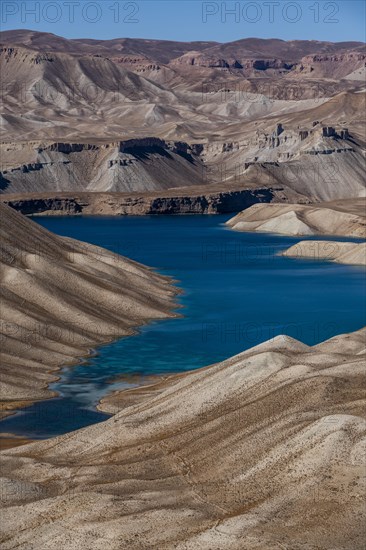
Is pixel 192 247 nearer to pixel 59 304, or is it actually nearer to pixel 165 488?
pixel 59 304

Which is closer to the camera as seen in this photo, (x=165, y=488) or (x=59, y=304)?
(x=165, y=488)

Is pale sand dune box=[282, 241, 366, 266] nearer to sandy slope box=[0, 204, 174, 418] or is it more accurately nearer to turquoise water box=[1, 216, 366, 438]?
turquoise water box=[1, 216, 366, 438]

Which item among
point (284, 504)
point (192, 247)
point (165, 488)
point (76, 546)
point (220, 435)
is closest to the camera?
point (76, 546)

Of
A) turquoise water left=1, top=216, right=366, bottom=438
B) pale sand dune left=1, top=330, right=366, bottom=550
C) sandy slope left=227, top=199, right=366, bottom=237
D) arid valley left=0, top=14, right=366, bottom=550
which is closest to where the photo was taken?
pale sand dune left=1, top=330, right=366, bottom=550

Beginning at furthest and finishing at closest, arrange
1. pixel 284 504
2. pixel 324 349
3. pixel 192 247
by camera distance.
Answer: pixel 192 247 < pixel 324 349 < pixel 284 504

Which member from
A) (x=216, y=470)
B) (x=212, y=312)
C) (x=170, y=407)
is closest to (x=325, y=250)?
(x=212, y=312)

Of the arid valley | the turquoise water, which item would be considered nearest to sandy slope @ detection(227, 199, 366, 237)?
the turquoise water

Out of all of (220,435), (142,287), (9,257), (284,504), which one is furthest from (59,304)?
(284,504)

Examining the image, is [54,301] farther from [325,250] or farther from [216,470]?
[325,250]
